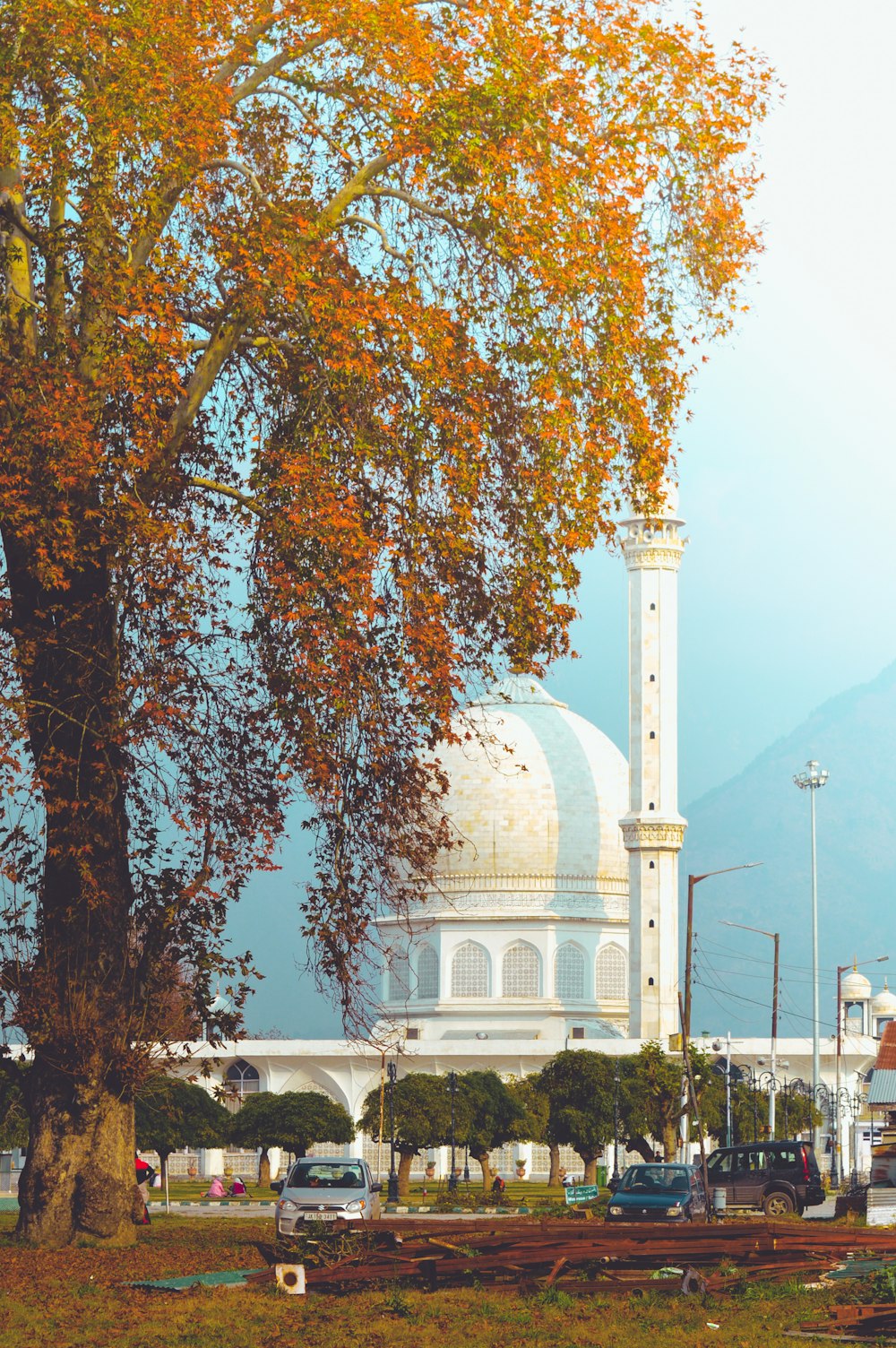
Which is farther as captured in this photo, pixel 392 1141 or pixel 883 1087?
pixel 392 1141

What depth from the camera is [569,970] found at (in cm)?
7381

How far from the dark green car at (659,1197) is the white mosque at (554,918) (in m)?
Result: 39.9

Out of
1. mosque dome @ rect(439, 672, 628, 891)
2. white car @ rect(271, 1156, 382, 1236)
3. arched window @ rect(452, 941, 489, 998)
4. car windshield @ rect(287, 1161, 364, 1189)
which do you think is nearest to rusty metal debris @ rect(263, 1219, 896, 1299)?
white car @ rect(271, 1156, 382, 1236)

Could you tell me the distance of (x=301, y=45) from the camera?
1798 centimetres

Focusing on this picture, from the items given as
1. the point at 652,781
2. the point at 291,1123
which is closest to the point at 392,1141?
the point at 291,1123

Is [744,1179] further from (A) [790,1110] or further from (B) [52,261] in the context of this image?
(A) [790,1110]

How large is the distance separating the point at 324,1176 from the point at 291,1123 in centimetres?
3104

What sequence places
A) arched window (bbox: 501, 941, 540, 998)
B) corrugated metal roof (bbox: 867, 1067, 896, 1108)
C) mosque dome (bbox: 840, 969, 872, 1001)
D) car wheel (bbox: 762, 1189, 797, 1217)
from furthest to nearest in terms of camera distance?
1. mosque dome (bbox: 840, 969, 872, 1001)
2. arched window (bbox: 501, 941, 540, 998)
3. car wheel (bbox: 762, 1189, 797, 1217)
4. corrugated metal roof (bbox: 867, 1067, 896, 1108)

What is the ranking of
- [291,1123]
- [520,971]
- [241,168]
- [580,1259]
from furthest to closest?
1. [520,971]
2. [291,1123]
3. [241,168]
4. [580,1259]

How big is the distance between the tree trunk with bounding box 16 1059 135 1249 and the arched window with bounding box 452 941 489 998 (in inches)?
2211

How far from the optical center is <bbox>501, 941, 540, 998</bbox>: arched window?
7356cm

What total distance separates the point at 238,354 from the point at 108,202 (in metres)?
2.91

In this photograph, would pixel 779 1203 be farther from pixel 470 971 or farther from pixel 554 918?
pixel 470 971

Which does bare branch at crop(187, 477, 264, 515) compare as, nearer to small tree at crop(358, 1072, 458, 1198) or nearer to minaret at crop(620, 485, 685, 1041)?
small tree at crop(358, 1072, 458, 1198)
